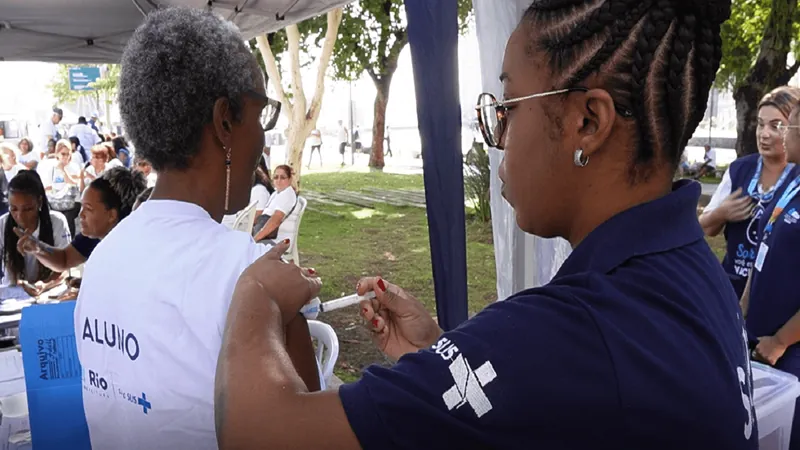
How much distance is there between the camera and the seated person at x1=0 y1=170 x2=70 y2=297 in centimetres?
445

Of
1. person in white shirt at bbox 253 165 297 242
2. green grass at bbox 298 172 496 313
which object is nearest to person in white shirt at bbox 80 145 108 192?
green grass at bbox 298 172 496 313

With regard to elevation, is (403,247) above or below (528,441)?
below

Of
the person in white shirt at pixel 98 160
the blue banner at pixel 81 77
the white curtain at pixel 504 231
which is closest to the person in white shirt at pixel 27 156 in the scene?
the person in white shirt at pixel 98 160

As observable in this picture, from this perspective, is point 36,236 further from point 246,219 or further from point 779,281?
point 779,281

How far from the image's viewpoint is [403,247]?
10.2 m

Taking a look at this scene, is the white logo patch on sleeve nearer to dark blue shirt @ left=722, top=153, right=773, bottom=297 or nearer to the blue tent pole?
the blue tent pole

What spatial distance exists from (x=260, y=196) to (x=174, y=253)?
18.2ft

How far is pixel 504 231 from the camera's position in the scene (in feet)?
8.95

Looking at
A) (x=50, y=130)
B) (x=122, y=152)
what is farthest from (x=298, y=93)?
(x=50, y=130)

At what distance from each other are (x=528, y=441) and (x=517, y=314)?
15 cm

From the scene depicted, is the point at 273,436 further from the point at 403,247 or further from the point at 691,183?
the point at 403,247

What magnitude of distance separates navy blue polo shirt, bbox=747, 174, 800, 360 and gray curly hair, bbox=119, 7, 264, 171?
2.23m

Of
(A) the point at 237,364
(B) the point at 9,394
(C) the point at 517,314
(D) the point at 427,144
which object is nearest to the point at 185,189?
(A) the point at 237,364

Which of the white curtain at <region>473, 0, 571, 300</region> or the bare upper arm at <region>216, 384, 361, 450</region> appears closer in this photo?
the bare upper arm at <region>216, 384, 361, 450</region>
